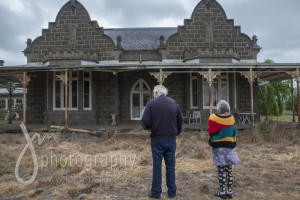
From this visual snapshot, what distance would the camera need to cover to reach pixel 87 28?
62.2 ft

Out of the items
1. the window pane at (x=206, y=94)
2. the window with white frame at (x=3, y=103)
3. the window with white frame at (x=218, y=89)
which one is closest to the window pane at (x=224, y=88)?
the window with white frame at (x=218, y=89)

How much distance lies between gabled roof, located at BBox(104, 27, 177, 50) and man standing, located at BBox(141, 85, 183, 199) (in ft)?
51.3

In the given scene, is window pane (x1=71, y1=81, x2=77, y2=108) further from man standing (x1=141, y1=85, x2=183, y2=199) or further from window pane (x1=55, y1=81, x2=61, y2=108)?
man standing (x1=141, y1=85, x2=183, y2=199)

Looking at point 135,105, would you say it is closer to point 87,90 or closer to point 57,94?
point 87,90

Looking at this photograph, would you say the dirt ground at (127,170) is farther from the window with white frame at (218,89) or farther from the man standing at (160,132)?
the window with white frame at (218,89)

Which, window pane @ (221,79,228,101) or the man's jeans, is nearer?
the man's jeans

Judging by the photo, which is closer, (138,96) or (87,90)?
(87,90)

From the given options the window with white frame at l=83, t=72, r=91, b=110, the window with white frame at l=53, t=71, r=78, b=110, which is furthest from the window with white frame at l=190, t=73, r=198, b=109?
the window with white frame at l=53, t=71, r=78, b=110

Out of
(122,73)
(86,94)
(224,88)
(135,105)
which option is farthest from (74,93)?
(224,88)

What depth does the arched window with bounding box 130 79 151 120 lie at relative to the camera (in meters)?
18.8

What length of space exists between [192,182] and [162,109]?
200cm

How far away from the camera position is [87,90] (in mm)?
18047

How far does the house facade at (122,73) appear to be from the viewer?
17.5 meters

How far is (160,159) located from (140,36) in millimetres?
18044
